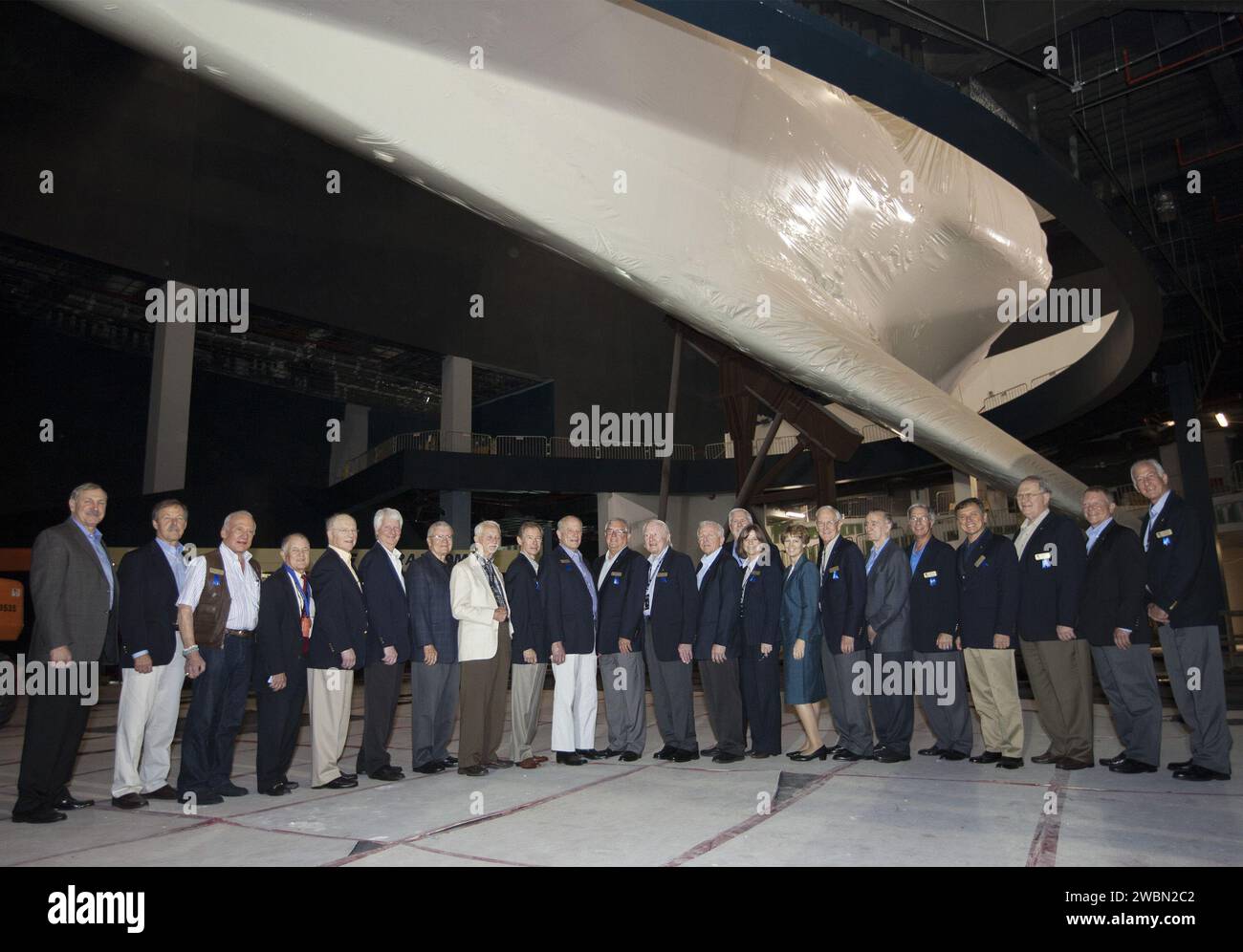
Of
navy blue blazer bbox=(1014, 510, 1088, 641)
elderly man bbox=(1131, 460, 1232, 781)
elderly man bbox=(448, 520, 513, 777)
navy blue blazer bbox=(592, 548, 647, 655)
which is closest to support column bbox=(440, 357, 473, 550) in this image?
navy blue blazer bbox=(592, 548, 647, 655)

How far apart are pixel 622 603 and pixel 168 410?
55.7ft

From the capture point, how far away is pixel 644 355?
29266 mm

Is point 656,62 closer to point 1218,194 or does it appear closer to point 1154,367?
point 1218,194

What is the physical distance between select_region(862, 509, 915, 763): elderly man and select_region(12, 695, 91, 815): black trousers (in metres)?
4.38

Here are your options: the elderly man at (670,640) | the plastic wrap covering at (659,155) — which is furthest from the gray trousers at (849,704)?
the plastic wrap covering at (659,155)

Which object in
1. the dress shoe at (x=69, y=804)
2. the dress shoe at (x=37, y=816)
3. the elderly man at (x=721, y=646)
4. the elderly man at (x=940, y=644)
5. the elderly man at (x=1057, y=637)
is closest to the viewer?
the dress shoe at (x=37, y=816)

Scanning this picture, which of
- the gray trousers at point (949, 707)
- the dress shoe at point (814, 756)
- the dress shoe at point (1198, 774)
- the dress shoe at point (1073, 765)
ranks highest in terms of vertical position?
the gray trousers at point (949, 707)

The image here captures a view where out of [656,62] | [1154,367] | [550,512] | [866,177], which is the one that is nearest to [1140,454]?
[1154,367]

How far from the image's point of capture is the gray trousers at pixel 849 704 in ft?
16.4

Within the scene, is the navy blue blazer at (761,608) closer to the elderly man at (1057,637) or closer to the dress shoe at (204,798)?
the elderly man at (1057,637)

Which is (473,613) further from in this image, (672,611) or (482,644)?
(672,611)

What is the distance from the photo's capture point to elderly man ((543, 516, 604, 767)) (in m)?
5.29

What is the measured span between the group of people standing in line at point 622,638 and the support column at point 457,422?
19.2m

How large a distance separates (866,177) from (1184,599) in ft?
11.6
